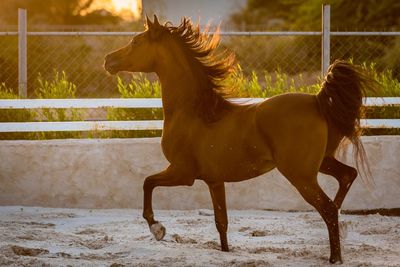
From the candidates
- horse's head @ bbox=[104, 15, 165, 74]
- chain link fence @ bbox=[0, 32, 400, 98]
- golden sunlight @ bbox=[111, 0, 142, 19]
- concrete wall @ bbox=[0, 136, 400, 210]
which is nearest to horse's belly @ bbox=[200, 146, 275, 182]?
horse's head @ bbox=[104, 15, 165, 74]

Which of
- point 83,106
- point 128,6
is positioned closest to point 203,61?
point 83,106

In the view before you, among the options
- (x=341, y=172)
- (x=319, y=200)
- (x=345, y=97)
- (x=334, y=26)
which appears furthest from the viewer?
(x=334, y=26)

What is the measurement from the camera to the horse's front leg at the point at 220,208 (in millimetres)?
7285

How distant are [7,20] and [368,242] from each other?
2042 centimetres

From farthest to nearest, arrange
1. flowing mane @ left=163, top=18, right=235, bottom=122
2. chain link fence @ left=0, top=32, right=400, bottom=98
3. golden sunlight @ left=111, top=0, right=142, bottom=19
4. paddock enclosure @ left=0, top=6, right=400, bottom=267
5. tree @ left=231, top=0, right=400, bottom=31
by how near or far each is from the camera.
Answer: tree @ left=231, top=0, right=400, bottom=31 < golden sunlight @ left=111, top=0, right=142, bottom=19 < chain link fence @ left=0, top=32, right=400, bottom=98 < paddock enclosure @ left=0, top=6, right=400, bottom=267 < flowing mane @ left=163, top=18, right=235, bottom=122

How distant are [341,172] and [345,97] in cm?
70

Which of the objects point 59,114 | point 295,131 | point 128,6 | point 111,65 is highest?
point 128,6

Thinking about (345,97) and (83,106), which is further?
(83,106)

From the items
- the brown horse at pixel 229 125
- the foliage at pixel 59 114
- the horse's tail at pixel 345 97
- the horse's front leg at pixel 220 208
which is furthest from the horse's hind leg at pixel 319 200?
the foliage at pixel 59 114

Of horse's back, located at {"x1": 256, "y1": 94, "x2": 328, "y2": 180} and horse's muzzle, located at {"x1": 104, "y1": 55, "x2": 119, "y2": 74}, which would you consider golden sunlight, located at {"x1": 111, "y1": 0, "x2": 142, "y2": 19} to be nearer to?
horse's muzzle, located at {"x1": 104, "y1": 55, "x2": 119, "y2": 74}

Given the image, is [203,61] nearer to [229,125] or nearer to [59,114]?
[229,125]

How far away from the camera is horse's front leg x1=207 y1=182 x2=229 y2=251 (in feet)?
23.9

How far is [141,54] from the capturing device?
292 inches

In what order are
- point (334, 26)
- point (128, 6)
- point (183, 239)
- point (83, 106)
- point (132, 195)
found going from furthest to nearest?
point (128, 6) → point (334, 26) → point (83, 106) → point (132, 195) → point (183, 239)
